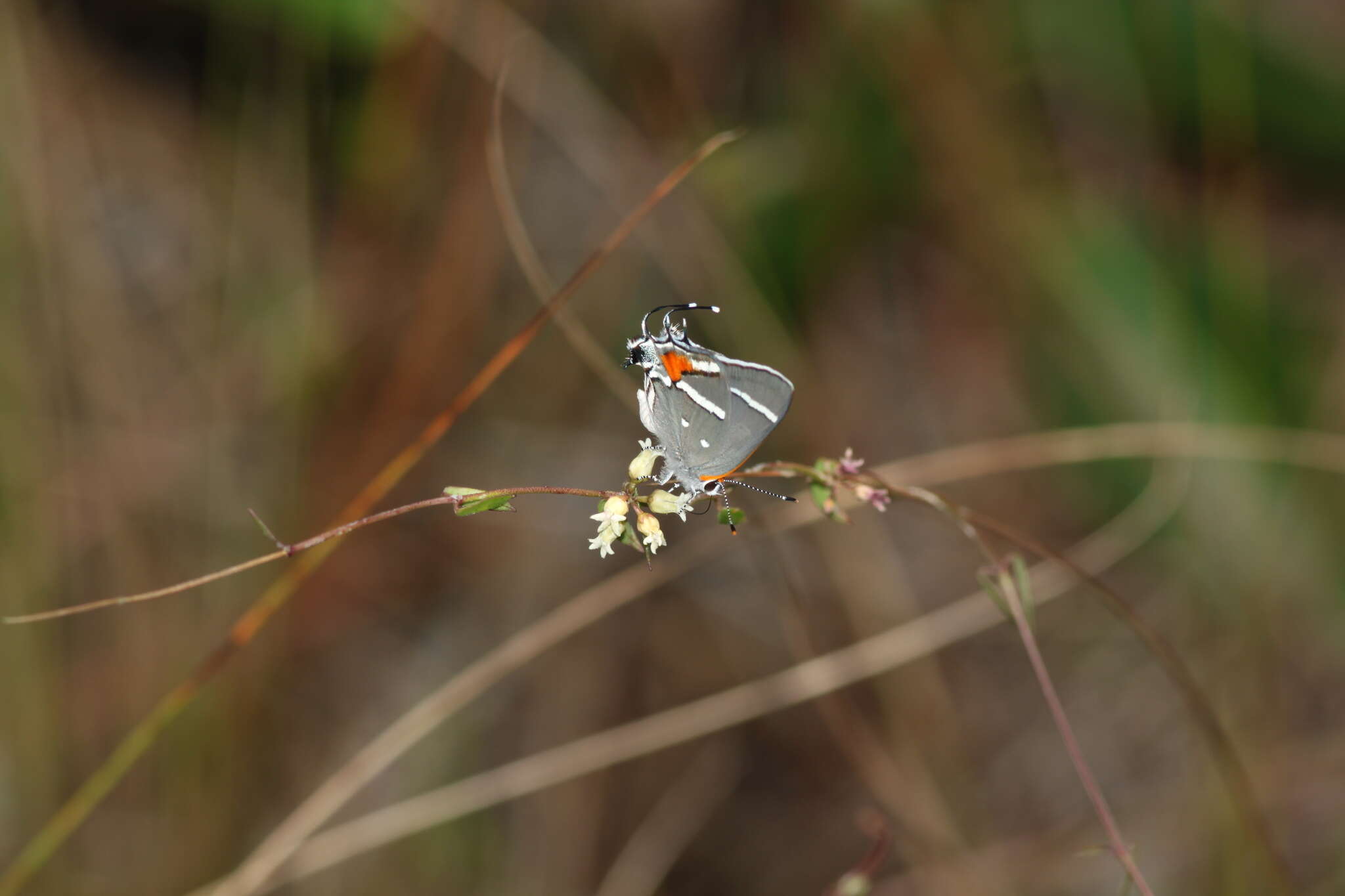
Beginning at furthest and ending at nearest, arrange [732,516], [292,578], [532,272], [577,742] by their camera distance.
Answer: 1. [577,742]
2. [532,272]
3. [292,578]
4. [732,516]

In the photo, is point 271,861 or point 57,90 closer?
point 271,861

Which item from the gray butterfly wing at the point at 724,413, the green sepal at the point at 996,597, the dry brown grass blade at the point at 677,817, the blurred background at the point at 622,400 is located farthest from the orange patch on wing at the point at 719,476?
the dry brown grass blade at the point at 677,817

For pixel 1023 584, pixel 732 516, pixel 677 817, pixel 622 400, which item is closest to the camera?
pixel 732 516

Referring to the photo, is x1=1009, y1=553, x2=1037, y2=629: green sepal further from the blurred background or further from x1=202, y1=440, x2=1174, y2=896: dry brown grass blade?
the blurred background

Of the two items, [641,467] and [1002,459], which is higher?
[1002,459]

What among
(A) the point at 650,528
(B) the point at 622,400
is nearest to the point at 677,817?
(B) the point at 622,400

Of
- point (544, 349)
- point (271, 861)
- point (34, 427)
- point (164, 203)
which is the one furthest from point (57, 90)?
point (271, 861)

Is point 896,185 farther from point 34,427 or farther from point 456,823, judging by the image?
point 34,427

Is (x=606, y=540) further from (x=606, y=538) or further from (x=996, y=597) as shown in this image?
(x=996, y=597)
